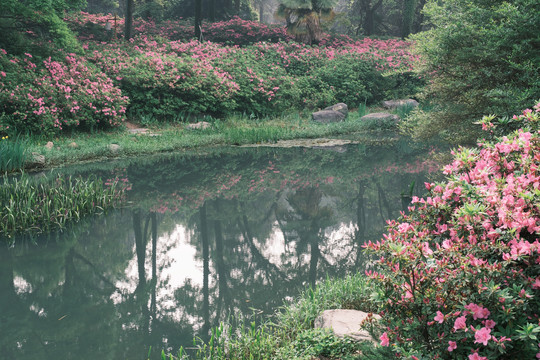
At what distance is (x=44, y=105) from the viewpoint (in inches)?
481

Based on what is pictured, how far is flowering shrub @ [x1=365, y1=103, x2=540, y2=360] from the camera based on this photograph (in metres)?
2.09

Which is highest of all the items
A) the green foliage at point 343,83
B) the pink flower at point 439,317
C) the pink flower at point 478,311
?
the green foliage at point 343,83

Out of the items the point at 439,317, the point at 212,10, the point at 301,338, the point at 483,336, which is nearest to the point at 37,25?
the point at 301,338

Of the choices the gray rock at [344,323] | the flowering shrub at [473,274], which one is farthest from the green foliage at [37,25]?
the flowering shrub at [473,274]

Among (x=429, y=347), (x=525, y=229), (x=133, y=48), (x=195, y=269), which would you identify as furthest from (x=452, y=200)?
(x=133, y=48)

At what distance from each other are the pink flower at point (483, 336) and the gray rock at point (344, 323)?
1.40 meters

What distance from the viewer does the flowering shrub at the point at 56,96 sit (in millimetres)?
11688

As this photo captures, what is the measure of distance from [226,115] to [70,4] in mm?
6309

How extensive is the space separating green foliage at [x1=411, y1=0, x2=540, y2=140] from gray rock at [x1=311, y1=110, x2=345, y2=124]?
9.14 meters

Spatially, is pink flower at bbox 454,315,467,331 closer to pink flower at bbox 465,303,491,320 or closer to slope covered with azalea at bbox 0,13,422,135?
pink flower at bbox 465,303,491,320

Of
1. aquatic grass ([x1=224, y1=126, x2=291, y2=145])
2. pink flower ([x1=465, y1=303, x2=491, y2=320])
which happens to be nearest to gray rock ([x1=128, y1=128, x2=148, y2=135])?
aquatic grass ([x1=224, y1=126, x2=291, y2=145])

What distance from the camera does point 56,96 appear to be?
41.4 feet

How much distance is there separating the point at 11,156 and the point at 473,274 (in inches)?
382

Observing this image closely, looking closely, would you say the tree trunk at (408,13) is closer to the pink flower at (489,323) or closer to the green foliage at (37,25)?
the green foliage at (37,25)
